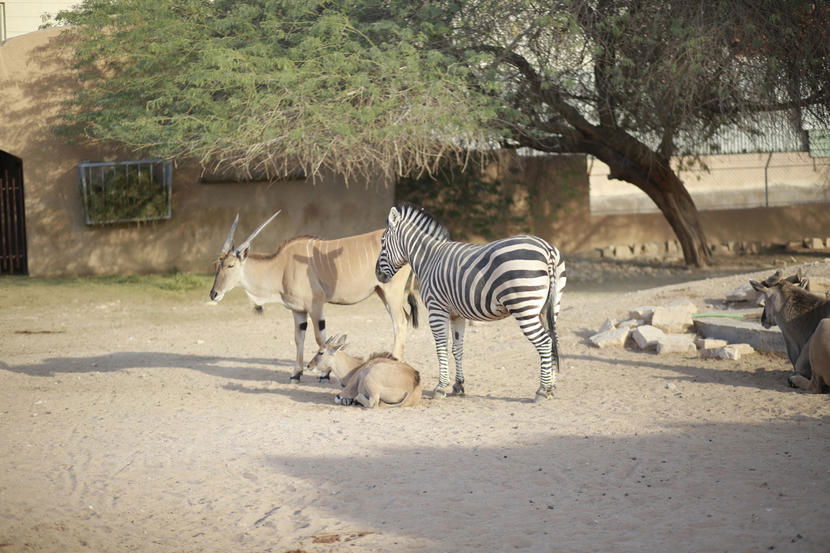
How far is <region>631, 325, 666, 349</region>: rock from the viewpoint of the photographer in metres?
9.47

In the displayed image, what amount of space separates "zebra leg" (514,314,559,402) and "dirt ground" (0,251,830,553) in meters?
0.16

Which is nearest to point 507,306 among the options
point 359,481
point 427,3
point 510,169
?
point 359,481

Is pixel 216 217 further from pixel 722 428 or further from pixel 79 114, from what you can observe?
pixel 722 428

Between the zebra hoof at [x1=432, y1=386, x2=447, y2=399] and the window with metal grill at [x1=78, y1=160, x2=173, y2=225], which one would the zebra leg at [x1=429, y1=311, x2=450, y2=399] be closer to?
the zebra hoof at [x1=432, y1=386, x2=447, y2=399]

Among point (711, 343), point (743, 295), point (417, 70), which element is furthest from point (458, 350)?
point (417, 70)

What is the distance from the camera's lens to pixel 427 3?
1446cm

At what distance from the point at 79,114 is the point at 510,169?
8.55m

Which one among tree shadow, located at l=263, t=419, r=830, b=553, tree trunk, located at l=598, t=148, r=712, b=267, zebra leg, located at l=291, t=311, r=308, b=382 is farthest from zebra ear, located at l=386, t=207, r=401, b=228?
tree trunk, located at l=598, t=148, r=712, b=267

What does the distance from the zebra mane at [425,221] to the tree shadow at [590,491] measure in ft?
8.47

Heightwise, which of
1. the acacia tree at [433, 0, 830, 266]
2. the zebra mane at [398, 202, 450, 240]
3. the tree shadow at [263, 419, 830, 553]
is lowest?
the tree shadow at [263, 419, 830, 553]

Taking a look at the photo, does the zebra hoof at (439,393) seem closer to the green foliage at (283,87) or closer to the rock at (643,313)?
the rock at (643,313)

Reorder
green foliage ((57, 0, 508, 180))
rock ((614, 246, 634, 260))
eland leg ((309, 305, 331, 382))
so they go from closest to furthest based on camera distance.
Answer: eland leg ((309, 305, 331, 382)) < green foliage ((57, 0, 508, 180)) < rock ((614, 246, 634, 260))

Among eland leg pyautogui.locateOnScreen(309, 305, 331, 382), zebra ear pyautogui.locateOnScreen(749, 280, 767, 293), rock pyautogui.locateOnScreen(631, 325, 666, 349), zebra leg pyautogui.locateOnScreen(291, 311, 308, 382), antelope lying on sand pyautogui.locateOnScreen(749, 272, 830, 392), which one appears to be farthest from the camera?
rock pyautogui.locateOnScreen(631, 325, 666, 349)

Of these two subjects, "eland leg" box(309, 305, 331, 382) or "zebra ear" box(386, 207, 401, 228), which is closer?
"zebra ear" box(386, 207, 401, 228)
